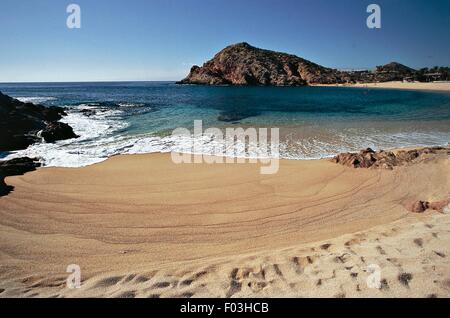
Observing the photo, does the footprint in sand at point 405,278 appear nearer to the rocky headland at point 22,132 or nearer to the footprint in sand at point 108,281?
the footprint in sand at point 108,281

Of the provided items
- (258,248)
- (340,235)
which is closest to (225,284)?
(258,248)

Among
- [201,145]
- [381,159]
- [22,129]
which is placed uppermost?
[22,129]

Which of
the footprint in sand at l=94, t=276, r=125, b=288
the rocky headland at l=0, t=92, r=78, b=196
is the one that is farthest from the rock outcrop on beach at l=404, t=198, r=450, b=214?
the rocky headland at l=0, t=92, r=78, b=196

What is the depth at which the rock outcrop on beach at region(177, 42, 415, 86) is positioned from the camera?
108 m

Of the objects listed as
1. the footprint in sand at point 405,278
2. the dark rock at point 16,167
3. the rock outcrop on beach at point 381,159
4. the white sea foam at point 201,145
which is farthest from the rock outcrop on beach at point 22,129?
the footprint in sand at point 405,278

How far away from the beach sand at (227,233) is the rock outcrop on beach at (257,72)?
104355 millimetres

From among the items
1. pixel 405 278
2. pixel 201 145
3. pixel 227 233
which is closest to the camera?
pixel 405 278

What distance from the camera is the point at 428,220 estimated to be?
481cm

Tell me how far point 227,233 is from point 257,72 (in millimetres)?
111125

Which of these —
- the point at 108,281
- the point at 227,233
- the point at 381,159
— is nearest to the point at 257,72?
the point at 381,159

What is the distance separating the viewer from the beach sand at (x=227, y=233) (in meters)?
3.46

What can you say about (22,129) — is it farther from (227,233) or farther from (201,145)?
(227,233)

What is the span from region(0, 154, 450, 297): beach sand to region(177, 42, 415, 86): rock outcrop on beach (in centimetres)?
10436

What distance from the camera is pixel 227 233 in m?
4.96
